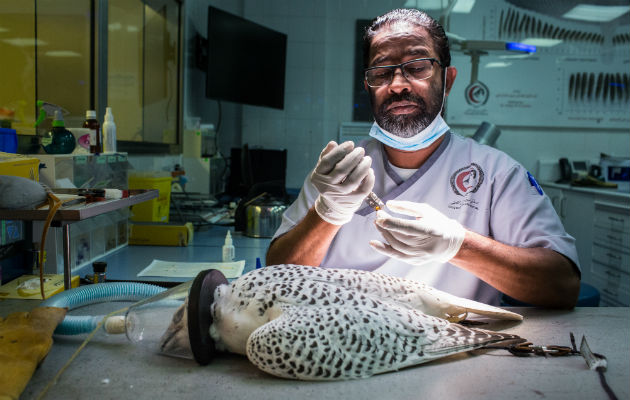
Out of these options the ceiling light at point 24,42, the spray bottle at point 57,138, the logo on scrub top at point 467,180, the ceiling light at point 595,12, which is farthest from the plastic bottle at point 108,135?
the ceiling light at point 595,12

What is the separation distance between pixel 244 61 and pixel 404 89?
2.75 meters

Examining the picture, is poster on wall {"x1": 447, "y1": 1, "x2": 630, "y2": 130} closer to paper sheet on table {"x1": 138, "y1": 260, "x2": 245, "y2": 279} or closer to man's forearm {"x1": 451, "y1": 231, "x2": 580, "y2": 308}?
paper sheet on table {"x1": 138, "y1": 260, "x2": 245, "y2": 279}

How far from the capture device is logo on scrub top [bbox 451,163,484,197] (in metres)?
1.36

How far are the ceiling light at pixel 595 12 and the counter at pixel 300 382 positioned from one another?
4.65 meters

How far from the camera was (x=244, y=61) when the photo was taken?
3.87m

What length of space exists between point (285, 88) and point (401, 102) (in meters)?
3.37

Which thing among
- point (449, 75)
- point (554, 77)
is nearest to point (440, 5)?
point (554, 77)

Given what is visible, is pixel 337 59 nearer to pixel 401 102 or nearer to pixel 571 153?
pixel 571 153

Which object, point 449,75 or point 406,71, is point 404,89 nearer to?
point 406,71

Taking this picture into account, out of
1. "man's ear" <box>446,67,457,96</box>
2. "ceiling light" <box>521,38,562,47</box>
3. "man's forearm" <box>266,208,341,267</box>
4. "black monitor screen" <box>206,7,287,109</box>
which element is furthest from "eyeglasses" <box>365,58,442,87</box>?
"ceiling light" <box>521,38,562,47</box>

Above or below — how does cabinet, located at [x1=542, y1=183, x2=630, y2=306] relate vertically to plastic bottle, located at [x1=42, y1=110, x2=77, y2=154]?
below

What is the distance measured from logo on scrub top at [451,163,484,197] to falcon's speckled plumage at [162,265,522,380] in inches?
22.9

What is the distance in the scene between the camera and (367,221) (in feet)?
4.62

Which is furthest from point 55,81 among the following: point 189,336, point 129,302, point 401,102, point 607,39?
point 607,39
